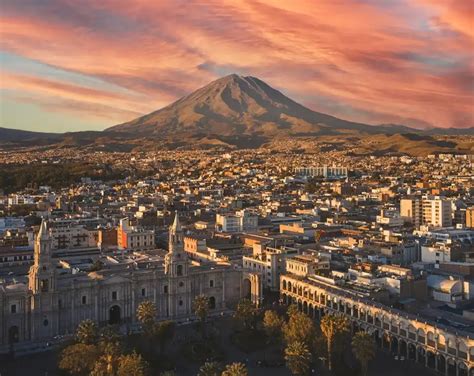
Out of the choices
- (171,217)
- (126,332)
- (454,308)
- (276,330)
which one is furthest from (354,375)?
(171,217)

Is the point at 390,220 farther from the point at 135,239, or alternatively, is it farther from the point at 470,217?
the point at 135,239

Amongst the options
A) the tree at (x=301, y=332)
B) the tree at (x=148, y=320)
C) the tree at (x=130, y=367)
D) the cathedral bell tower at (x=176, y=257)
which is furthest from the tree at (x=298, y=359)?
the cathedral bell tower at (x=176, y=257)

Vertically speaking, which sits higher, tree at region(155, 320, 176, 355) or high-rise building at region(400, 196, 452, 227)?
high-rise building at region(400, 196, 452, 227)

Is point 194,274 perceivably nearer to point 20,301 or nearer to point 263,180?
point 20,301

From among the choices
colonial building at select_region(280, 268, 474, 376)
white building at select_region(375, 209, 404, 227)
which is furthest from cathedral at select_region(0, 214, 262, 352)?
white building at select_region(375, 209, 404, 227)

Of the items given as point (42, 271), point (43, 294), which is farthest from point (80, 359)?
point (42, 271)

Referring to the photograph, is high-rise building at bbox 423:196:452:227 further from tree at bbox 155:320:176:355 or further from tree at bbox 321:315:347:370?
tree at bbox 155:320:176:355
